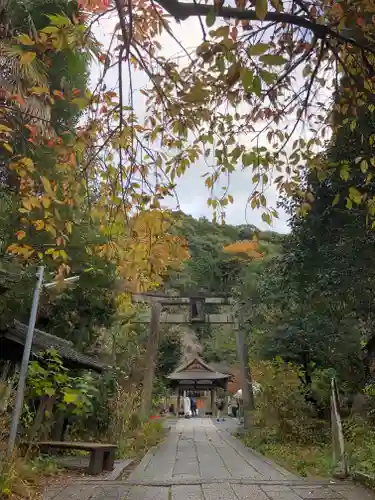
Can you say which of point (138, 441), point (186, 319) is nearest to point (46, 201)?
point (138, 441)

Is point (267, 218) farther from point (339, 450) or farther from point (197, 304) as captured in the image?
point (197, 304)

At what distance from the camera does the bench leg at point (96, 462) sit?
18.9ft

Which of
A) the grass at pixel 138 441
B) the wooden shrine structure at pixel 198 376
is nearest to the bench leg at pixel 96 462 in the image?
the grass at pixel 138 441

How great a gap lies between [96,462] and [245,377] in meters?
8.35

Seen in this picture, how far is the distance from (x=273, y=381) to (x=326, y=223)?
4.01 metres

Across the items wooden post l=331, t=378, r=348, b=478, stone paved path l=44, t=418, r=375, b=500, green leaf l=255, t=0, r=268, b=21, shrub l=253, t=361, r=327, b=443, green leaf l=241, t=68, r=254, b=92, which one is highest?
green leaf l=255, t=0, r=268, b=21

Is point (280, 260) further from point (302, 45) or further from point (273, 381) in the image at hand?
point (302, 45)

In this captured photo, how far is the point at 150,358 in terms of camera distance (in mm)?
13703

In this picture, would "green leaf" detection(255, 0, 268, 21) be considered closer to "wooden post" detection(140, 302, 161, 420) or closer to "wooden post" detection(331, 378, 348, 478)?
"wooden post" detection(331, 378, 348, 478)

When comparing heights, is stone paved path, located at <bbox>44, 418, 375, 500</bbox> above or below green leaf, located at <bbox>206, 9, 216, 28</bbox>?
below

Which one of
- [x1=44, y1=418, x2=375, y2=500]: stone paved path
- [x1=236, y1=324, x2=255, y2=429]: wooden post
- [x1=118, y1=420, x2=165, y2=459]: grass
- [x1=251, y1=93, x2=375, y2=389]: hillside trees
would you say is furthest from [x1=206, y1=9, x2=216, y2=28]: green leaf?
[x1=236, y1=324, x2=255, y2=429]: wooden post

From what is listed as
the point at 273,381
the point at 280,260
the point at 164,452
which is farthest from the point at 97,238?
the point at 273,381

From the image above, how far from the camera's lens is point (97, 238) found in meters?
8.02

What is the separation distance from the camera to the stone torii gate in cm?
1337
